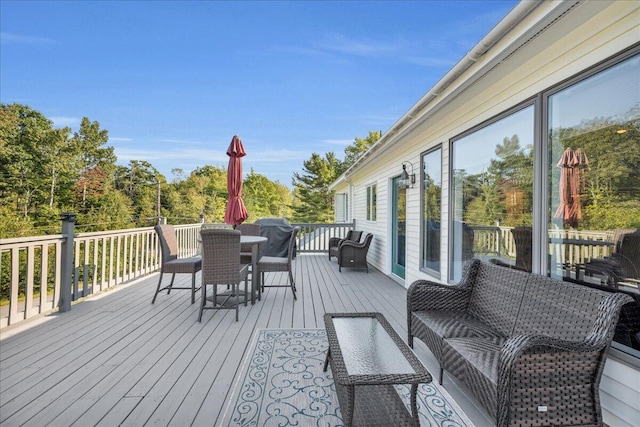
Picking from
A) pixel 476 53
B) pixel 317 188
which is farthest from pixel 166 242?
pixel 317 188

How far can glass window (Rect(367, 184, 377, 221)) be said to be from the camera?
833 centimetres

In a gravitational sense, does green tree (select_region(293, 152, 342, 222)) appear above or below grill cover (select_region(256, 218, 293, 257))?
above

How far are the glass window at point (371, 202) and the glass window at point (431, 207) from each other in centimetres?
331

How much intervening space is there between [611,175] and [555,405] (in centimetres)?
141

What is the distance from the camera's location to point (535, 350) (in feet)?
5.25

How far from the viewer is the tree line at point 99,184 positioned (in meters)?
19.7

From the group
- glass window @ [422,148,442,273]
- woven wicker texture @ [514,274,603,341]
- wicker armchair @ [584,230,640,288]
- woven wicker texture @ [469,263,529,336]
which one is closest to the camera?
woven wicker texture @ [514,274,603,341]

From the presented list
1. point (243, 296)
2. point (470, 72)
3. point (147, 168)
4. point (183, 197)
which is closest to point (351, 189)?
point (243, 296)

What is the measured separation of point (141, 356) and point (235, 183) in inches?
127

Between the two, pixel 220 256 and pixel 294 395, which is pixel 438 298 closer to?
pixel 294 395

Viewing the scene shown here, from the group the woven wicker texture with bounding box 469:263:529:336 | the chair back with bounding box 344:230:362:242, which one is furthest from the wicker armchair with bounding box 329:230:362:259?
the woven wicker texture with bounding box 469:263:529:336

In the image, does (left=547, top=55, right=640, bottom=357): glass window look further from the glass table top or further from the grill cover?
the grill cover

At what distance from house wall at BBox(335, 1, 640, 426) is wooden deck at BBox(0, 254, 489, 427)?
2.63ft

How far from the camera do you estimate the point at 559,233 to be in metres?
2.29
